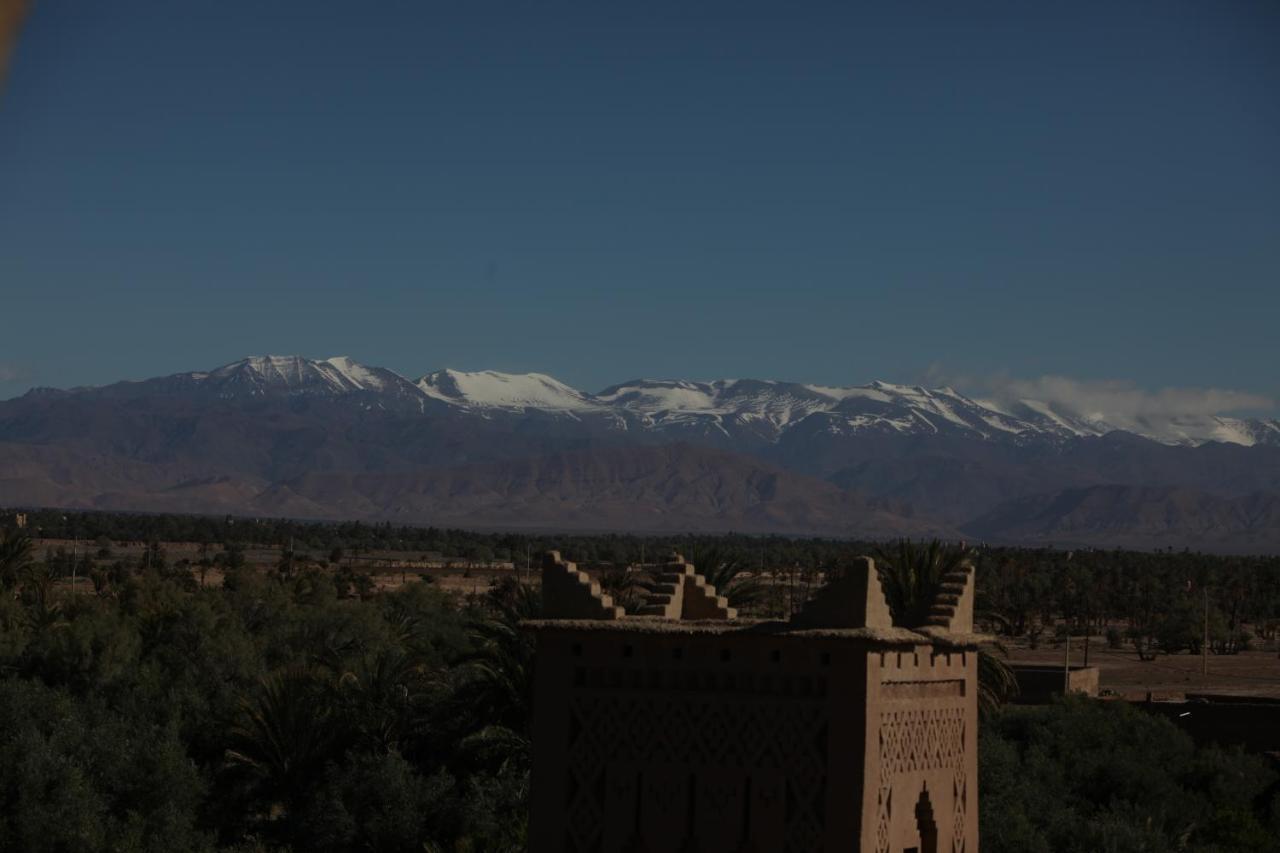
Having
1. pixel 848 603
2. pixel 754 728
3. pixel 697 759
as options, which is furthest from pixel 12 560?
pixel 848 603

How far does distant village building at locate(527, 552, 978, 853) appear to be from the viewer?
486 inches

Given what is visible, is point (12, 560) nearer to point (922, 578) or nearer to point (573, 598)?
point (922, 578)

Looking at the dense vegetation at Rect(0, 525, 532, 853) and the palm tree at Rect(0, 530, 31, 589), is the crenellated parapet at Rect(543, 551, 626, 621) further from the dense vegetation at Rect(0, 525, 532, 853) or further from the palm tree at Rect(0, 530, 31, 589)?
the palm tree at Rect(0, 530, 31, 589)

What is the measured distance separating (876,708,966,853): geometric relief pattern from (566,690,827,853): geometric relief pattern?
0.49 meters

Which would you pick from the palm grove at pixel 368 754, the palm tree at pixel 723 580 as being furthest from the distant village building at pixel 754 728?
the palm tree at pixel 723 580

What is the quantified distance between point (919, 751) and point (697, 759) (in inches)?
62.8

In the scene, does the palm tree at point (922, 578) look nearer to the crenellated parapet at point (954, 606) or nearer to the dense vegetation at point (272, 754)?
the dense vegetation at point (272, 754)

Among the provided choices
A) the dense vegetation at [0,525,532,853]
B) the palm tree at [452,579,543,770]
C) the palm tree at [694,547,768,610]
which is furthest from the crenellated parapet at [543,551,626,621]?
the palm tree at [694,547,768,610]

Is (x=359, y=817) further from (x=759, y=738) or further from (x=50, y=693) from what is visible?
(x=759, y=738)

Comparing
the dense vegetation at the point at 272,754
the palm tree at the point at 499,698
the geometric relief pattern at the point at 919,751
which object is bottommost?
the dense vegetation at the point at 272,754

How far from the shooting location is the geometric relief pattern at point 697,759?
490 inches

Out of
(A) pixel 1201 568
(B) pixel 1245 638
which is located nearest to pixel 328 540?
(A) pixel 1201 568

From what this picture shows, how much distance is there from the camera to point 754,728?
1265 cm

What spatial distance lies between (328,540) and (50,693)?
4383 inches
